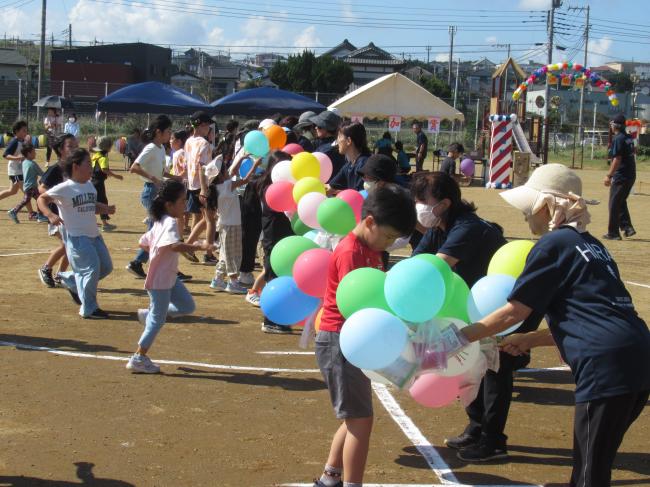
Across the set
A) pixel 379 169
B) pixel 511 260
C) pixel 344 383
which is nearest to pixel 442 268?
pixel 511 260

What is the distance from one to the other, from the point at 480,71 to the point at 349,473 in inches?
5823

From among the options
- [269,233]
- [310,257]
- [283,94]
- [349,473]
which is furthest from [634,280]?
[283,94]

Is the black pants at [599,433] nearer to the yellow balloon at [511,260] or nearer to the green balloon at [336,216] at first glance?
the yellow balloon at [511,260]

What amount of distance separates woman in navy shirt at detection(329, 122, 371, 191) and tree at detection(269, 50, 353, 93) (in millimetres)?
70260

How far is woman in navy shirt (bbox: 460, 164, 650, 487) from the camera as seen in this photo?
12.7 feet

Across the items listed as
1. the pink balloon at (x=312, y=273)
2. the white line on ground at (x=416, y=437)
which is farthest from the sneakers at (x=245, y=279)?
the pink balloon at (x=312, y=273)

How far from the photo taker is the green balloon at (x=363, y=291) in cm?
432

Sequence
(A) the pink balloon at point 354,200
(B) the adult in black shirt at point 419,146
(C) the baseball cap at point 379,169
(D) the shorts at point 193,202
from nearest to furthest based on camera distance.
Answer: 1. (A) the pink balloon at point 354,200
2. (C) the baseball cap at point 379,169
3. (D) the shorts at point 193,202
4. (B) the adult in black shirt at point 419,146

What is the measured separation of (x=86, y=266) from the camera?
926 cm

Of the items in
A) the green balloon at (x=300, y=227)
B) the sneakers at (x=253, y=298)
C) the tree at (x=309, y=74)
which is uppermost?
the tree at (x=309, y=74)

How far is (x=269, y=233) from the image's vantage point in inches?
384

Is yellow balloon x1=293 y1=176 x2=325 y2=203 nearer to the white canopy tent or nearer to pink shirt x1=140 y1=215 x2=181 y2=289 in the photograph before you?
pink shirt x1=140 y1=215 x2=181 y2=289

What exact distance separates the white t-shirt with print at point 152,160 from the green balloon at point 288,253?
6805 millimetres

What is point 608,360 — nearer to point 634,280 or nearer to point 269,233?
point 269,233
